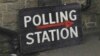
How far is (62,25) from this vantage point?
578 centimetres

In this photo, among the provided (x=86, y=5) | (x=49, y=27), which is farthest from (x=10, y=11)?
(x=86, y=5)

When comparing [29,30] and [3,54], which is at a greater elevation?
[29,30]

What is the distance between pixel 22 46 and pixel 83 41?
135 centimetres

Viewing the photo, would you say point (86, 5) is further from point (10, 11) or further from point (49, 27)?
point (10, 11)

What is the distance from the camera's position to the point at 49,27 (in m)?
5.66

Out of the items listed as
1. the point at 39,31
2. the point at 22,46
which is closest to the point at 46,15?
the point at 39,31

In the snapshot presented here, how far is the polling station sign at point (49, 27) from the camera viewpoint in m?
5.45

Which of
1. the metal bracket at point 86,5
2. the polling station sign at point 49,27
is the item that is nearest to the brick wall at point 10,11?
the polling station sign at point 49,27

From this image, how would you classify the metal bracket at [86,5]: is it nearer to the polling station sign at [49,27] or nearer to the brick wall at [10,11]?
the polling station sign at [49,27]

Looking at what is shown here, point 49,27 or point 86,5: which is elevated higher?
point 86,5

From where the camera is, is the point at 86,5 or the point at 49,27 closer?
the point at 49,27

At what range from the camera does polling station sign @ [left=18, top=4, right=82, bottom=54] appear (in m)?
5.45

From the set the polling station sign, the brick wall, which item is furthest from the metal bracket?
the brick wall

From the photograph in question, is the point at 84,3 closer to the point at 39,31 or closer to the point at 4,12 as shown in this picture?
the point at 39,31
